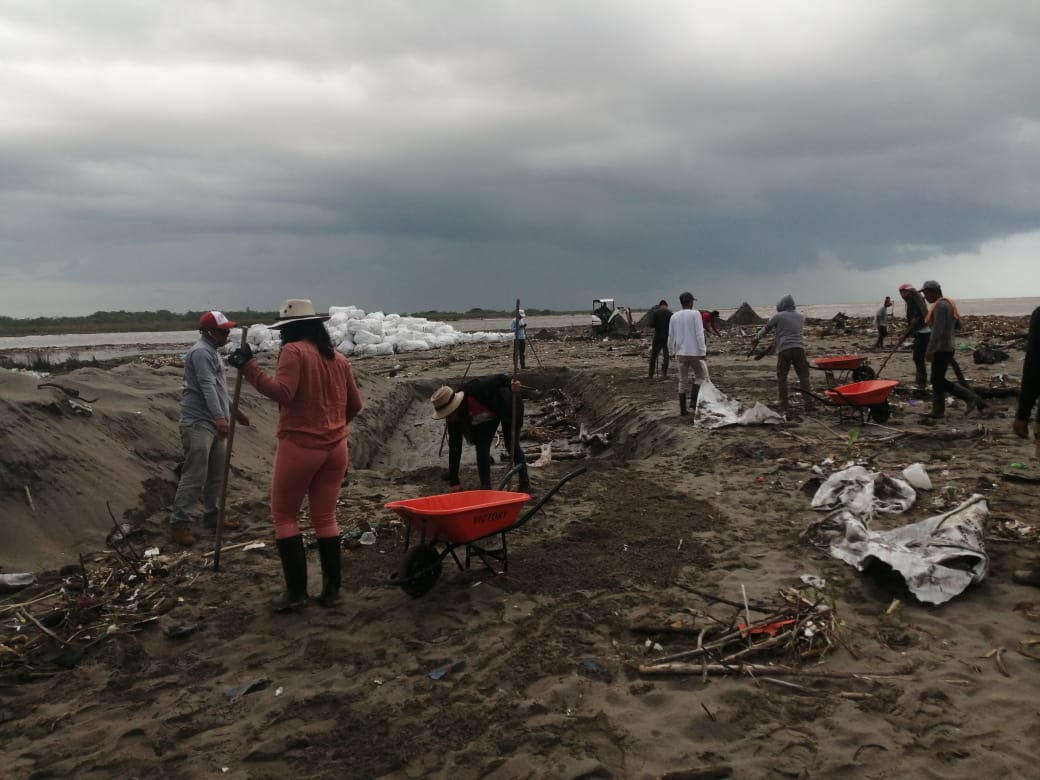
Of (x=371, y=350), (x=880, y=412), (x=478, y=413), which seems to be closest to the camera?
(x=478, y=413)

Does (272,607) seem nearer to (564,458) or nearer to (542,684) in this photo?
(542,684)

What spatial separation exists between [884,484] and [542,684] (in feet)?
12.1

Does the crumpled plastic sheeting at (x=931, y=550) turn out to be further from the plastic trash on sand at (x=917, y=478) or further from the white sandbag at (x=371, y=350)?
the white sandbag at (x=371, y=350)

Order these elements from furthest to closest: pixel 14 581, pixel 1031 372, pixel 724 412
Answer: pixel 724 412 → pixel 14 581 → pixel 1031 372

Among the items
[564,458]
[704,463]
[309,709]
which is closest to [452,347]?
[564,458]

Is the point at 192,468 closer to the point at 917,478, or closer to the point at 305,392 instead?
the point at 305,392

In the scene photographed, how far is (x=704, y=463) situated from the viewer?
7711 millimetres

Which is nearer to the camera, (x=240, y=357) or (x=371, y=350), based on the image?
(x=240, y=357)

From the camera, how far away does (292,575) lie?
4258 mm

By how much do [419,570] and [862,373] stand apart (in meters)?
9.12

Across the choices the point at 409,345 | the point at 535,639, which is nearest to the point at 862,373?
the point at 535,639

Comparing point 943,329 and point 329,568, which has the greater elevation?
point 943,329

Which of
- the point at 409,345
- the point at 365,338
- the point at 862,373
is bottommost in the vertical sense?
the point at 862,373

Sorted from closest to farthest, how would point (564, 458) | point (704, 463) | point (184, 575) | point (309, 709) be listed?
point (309, 709)
point (184, 575)
point (704, 463)
point (564, 458)
